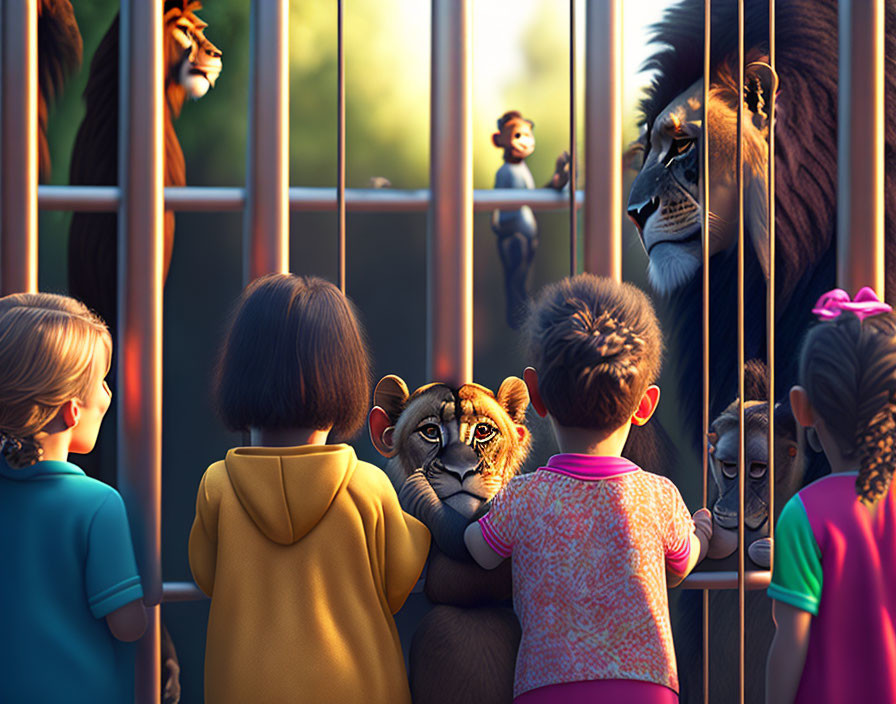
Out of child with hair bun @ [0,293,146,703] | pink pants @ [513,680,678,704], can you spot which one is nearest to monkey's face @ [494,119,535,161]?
child with hair bun @ [0,293,146,703]

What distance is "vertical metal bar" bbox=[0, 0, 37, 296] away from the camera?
1144 mm

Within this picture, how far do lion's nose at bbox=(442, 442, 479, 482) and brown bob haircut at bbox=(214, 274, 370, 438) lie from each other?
0.43 ft

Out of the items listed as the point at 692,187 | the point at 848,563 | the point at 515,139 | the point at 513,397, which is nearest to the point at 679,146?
the point at 692,187

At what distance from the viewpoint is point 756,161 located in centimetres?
152

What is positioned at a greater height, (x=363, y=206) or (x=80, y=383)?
(x=363, y=206)

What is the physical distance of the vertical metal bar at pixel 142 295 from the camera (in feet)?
3.78

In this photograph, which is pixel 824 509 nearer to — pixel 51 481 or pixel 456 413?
pixel 456 413

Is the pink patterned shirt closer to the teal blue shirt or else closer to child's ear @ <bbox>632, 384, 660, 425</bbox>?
child's ear @ <bbox>632, 384, 660, 425</bbox>

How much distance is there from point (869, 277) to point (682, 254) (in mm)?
351

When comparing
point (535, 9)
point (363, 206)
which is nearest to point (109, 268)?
point (363, 206)

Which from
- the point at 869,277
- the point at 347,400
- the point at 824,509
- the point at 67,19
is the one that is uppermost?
the point at 67,19

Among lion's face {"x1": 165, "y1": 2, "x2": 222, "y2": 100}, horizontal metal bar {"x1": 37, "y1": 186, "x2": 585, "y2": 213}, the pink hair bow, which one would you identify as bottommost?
the pink hair bow

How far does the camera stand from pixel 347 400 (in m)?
1.04

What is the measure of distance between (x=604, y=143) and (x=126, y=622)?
0.80m
